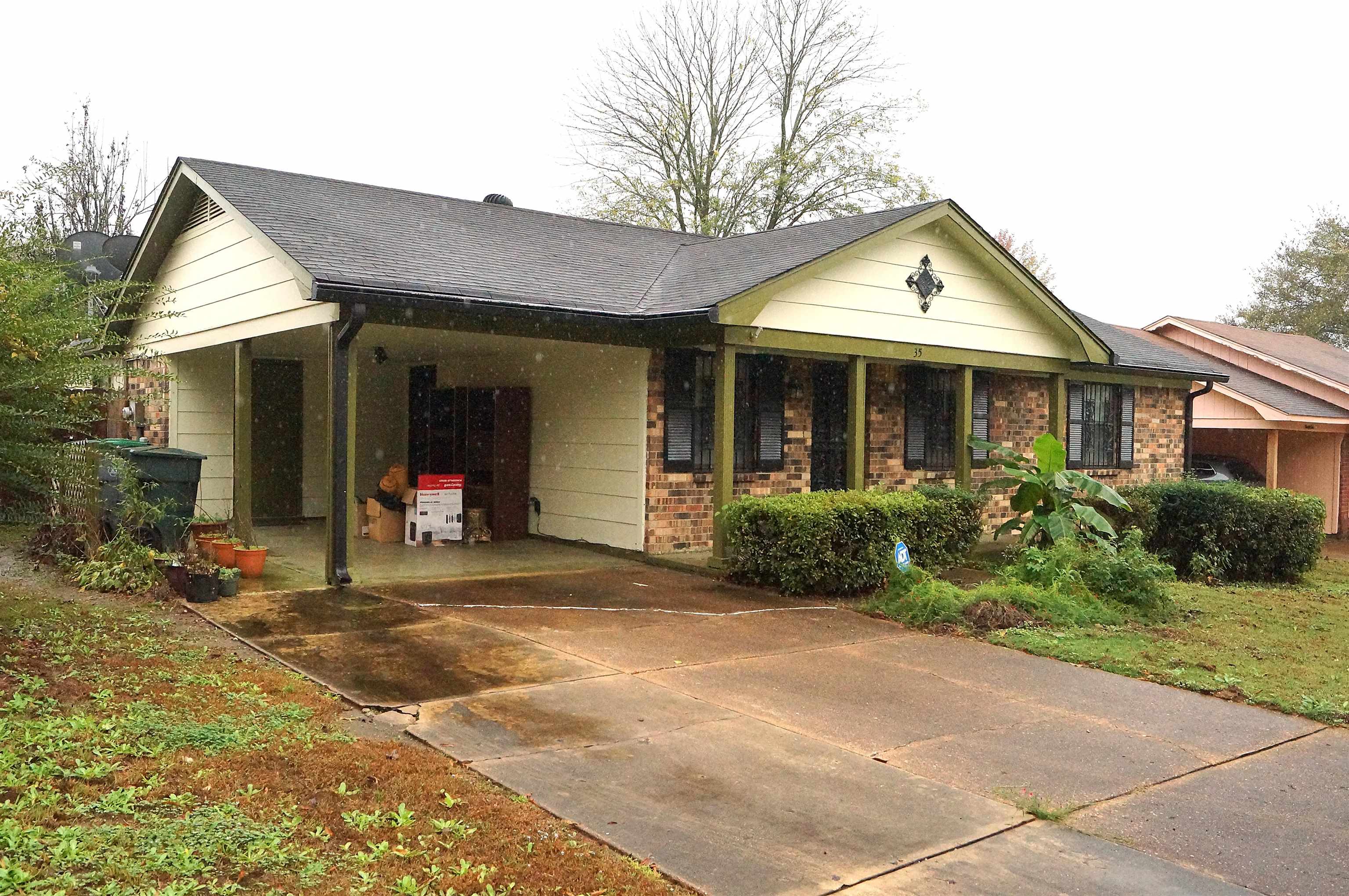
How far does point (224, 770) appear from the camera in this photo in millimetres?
4699

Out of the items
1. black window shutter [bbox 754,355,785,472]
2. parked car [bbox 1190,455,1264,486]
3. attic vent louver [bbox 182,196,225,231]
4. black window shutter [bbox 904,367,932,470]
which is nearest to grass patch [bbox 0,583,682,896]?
attic vent louver [bbox 182,196,225,231]

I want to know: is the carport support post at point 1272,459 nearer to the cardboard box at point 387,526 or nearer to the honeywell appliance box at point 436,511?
the honeywell appliance box at point 436,511

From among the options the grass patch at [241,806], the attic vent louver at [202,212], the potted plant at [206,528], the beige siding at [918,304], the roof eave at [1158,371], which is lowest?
the grass patch at [241,806]

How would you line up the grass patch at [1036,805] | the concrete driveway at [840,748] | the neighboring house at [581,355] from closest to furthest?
the concrete driveway at [840,748], the grass patch at [1036,805], the neighboring house at [581,355]

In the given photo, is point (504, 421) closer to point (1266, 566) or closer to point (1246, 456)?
point (1266, 566)

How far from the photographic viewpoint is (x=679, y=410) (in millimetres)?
12234

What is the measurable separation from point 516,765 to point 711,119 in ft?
97.9

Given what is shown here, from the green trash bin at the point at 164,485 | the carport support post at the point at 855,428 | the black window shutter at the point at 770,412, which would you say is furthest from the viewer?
the black window shutter at the point at 770,412

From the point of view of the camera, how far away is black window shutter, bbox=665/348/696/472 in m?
12.1

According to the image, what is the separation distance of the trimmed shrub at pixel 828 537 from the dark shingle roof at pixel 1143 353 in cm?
655

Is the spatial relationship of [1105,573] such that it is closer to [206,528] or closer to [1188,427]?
[206,528]

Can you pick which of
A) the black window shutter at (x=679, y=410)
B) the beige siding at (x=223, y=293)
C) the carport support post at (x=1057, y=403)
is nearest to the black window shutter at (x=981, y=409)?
the carport support post at (x=1057, y=403)

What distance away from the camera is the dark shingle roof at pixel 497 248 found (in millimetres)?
10227

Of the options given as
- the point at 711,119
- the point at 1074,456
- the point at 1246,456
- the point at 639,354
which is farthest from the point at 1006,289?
the point at 711,119
